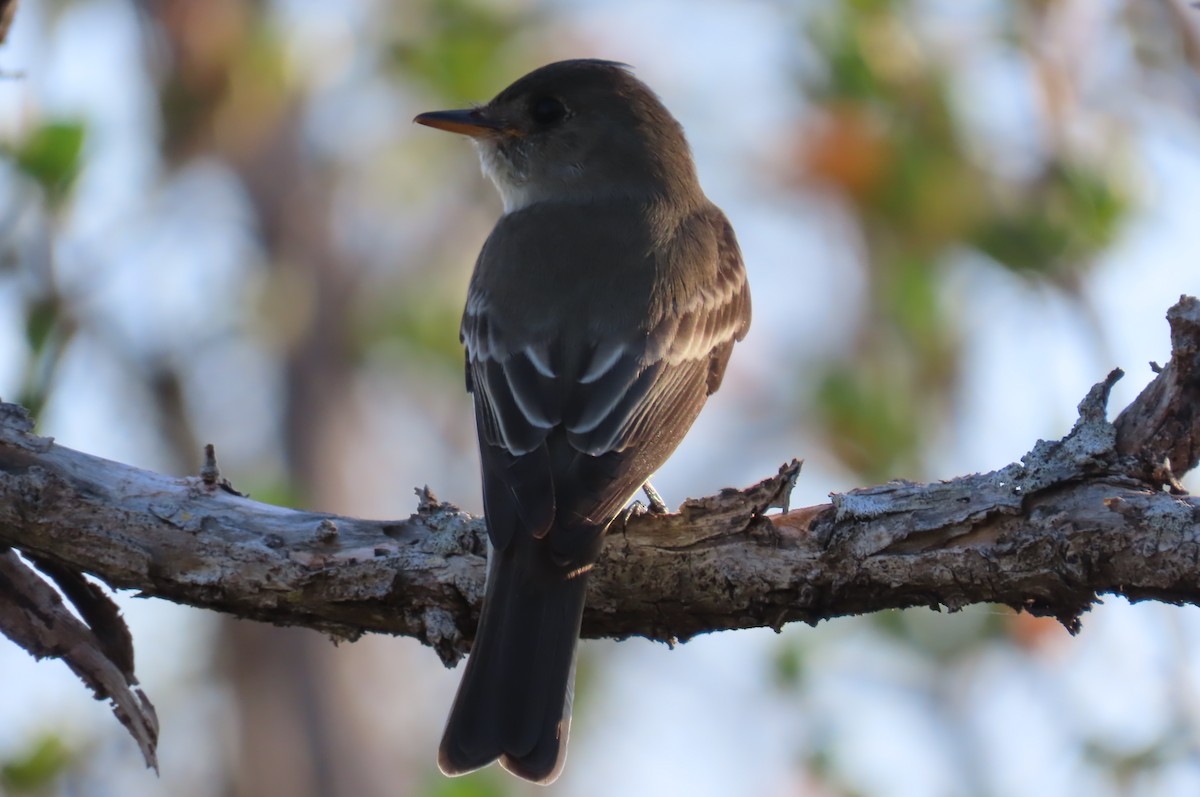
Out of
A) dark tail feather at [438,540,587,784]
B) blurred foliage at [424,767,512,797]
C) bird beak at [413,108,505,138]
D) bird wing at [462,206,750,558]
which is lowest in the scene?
dark tail feather at [438,540,587,784]

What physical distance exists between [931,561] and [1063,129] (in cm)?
409

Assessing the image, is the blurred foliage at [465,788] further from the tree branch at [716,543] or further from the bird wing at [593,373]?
the tree branch at [716,543]

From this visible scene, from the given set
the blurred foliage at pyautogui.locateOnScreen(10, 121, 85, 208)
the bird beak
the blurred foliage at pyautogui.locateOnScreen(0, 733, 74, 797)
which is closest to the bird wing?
the bird beak

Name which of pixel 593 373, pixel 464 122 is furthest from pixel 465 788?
pixel 464 122

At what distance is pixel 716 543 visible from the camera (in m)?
4.24

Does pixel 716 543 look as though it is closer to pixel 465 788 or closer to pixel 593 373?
pixel 593 373

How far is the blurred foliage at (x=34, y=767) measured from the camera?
5844mm

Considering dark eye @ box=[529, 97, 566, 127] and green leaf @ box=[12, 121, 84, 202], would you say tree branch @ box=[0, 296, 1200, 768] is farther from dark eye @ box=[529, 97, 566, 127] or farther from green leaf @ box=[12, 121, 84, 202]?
dark eye @ box=[529, 97, 566, 127]

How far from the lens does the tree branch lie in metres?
3.81

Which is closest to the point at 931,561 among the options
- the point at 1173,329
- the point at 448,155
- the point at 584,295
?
the point at 1173,329

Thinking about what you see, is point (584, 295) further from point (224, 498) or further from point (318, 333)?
point (318, 333)

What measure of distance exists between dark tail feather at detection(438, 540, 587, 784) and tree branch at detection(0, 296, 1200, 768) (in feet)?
0.34

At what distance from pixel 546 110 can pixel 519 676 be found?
3014 millimetres

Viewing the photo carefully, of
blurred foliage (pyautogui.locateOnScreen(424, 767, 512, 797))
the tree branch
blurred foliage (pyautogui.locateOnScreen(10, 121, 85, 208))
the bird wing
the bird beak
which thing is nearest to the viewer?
the tree branch
